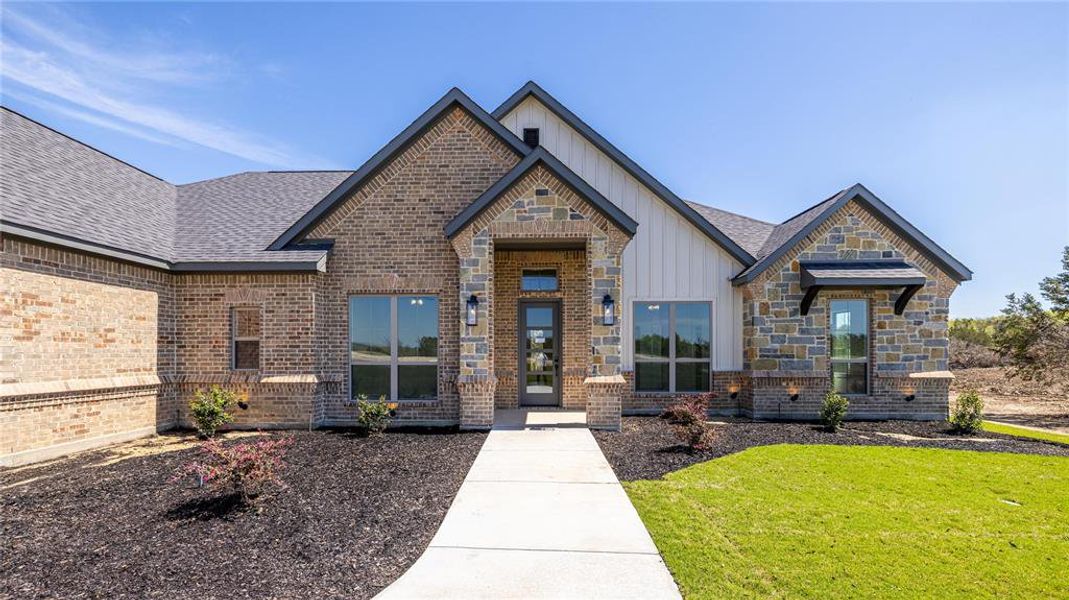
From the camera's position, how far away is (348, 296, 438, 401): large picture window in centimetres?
1066

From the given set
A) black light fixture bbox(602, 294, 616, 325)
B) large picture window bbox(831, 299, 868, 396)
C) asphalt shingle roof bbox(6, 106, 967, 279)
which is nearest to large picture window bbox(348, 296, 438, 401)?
asphalt shingle roof bbox(6, 106, 967, 279)

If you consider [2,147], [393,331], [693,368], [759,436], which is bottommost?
[759,436]

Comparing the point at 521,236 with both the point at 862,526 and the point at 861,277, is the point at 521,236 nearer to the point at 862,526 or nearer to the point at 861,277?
the point at 862,526

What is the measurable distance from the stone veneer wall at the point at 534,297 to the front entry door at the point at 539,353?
0.16 meters

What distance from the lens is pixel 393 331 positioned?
421 inches

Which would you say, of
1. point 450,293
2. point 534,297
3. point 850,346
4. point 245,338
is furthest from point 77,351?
point 850,346

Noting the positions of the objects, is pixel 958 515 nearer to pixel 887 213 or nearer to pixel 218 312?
pixel 887 213

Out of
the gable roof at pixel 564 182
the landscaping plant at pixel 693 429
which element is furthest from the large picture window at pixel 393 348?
the landscaping plant at pixel 693 429

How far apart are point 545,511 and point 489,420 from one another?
14.4 feet

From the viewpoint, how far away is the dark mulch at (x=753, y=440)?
7.59 m

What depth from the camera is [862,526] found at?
5.17 meters

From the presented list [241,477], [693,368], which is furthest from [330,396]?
[693,368]

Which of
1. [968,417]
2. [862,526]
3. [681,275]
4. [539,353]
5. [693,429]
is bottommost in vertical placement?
[862,526]

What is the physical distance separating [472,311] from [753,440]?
18.4 ft
